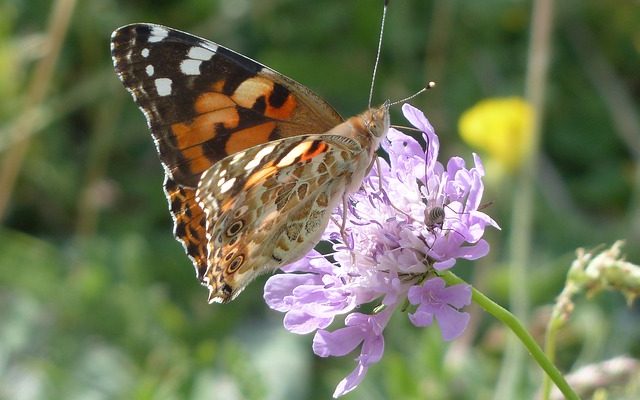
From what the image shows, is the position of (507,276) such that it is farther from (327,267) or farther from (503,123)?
(327,267)

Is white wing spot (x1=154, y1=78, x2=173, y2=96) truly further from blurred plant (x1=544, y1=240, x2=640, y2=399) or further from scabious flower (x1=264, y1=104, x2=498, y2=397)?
blurred plant (x1=544, y1=240, x2=640, y2=399)

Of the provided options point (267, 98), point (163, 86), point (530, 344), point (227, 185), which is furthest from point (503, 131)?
point (530, 344)

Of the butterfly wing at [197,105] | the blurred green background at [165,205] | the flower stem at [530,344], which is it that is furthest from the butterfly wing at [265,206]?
the blurred green background at [165,205]

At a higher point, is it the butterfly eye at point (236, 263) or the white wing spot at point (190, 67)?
the white wing spot at point (190, 67)

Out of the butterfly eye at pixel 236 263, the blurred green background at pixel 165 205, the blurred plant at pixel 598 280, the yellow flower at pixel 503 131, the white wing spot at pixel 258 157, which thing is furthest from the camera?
the yellow flower at pixel 503 131

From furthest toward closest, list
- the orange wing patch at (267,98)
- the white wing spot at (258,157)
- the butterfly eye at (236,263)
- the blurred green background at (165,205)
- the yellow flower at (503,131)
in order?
1. the yellow flower at (503,131)
2. the blurred green background at (165,205)
3. the orange wing patch at (267,98)
4. the butterfly eye at (236,263)
5. the white wing spot at (258,157)

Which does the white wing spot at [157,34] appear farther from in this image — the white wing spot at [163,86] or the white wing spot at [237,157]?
the white wing spot at [237,157]

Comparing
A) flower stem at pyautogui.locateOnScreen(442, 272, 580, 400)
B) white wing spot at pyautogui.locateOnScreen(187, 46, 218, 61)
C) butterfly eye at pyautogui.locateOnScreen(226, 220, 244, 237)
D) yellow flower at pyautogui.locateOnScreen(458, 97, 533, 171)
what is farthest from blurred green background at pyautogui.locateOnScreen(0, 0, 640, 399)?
flower stem at pyautogui.locateOnScreen(442, 272, 580, 400)

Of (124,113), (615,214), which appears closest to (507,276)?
(615,214)
